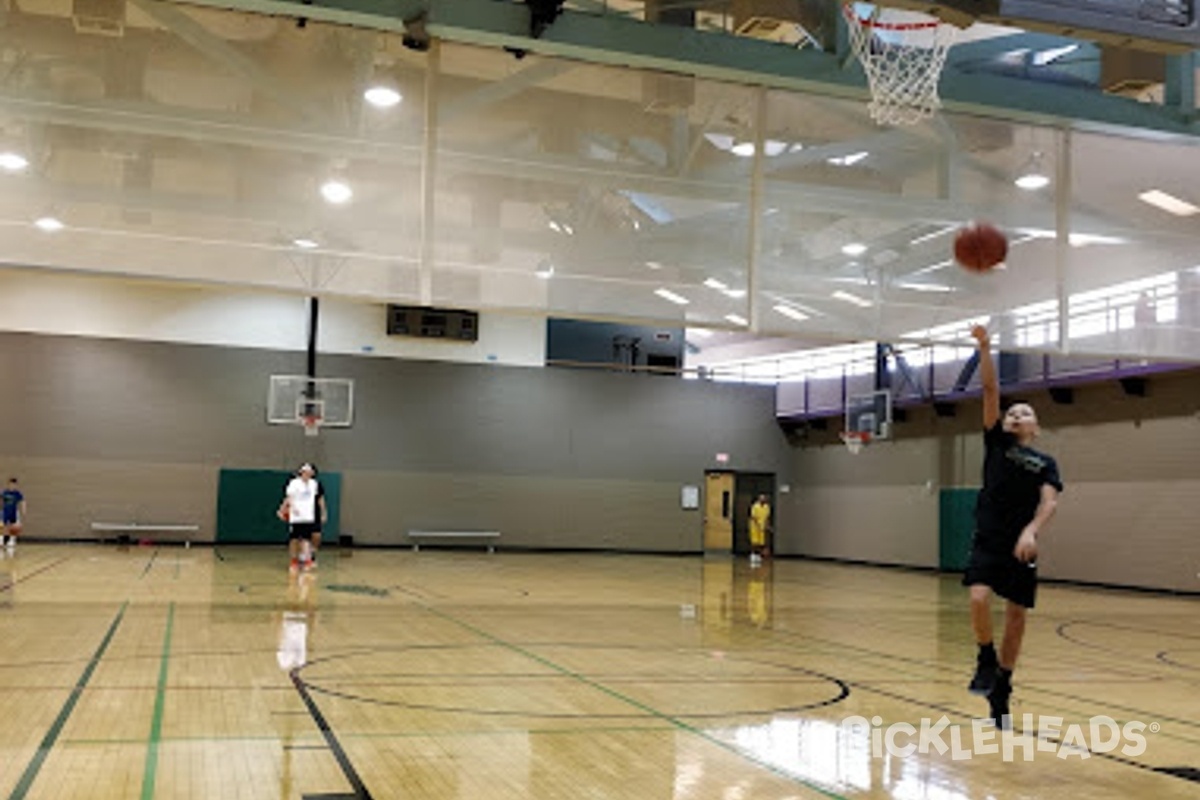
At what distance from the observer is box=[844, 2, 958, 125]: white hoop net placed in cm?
1014

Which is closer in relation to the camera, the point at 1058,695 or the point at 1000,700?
the point at 1000,700

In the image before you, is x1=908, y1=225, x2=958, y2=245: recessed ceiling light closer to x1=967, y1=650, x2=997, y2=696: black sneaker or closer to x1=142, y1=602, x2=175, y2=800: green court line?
x1=967, y1=650, x2=997, y2=696: black sneaker

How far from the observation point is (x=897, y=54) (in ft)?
36.3

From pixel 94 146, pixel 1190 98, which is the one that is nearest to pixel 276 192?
pixel 94 146

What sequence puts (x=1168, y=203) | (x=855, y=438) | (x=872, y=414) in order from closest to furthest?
(x=1168, y=203)
(x=872, y=414)
(x=855, y=438)

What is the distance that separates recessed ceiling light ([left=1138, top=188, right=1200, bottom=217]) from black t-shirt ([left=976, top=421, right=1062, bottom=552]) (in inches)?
349

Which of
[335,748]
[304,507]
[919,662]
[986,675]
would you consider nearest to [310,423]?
[304,507]

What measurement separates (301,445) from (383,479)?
2.14m

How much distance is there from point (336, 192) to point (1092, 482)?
642 inches

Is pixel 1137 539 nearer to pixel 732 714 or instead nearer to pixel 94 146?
pixel 732 714

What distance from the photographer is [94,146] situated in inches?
443

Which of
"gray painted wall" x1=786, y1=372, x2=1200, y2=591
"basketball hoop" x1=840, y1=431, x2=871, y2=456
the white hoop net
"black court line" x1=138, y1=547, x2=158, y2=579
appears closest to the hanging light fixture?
the white hoop net

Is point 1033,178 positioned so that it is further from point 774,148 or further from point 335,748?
point 335,748

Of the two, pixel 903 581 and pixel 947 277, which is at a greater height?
pixel 947 277
